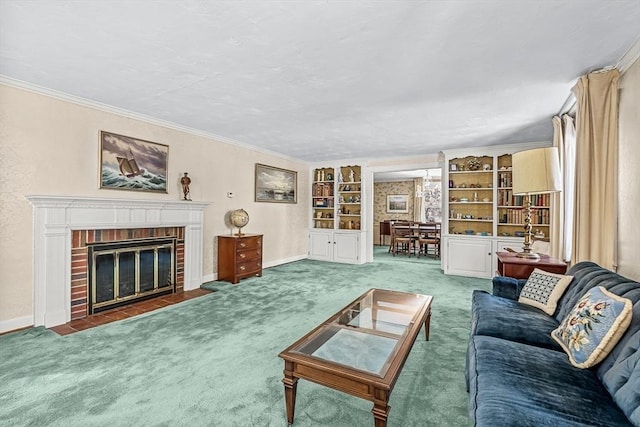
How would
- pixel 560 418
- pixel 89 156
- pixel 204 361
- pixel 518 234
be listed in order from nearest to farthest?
pixel 560 418, pixel 204 361, pixel 89 156, pixel 518 234

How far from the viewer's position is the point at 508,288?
8.63 ft

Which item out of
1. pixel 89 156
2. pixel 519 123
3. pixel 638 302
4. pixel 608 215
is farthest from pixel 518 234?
pixel 89 156

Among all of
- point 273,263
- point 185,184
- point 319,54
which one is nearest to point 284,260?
point 273,263

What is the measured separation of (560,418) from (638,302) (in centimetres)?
77

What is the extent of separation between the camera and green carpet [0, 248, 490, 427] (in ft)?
5.59

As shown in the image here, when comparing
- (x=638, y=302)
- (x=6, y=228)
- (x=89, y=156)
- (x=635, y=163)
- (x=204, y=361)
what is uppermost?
(x=89, y=156)

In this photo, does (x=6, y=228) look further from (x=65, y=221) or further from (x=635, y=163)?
(x=635, y=163)

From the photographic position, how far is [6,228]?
9.28 feet

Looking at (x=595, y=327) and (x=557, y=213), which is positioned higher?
(x=557, y=213)

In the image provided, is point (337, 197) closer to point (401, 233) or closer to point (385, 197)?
point (401, 233)

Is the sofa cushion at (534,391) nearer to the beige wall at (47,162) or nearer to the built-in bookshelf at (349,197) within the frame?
the beige wall at (47,162)

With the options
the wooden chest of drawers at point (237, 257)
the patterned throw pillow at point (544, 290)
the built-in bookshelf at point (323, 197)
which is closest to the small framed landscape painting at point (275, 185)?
the built-in bookshelf at point (323, 197)

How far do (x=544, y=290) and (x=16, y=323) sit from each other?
15.4 feet

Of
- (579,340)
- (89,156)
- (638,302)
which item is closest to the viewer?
(638,302)
